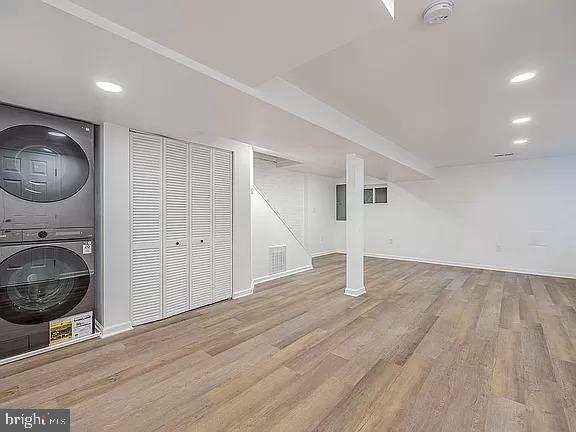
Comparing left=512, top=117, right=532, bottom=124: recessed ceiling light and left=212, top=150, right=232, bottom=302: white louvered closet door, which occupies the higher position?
left=512, top=117, right=532, bottom=124: recessed ceiling light

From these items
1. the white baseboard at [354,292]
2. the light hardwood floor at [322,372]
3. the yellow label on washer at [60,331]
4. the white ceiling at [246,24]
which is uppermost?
the white ceiling at [246,24]

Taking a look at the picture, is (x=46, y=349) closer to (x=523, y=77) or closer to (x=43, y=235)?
(x=43, y=235)

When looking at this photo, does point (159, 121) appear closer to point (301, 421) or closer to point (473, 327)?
point (301, 421)

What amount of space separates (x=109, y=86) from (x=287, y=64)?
1268 mm

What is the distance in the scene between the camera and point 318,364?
85.2 inches

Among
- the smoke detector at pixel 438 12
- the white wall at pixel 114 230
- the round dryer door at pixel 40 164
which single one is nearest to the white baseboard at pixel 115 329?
the white wall at pixel 114 230

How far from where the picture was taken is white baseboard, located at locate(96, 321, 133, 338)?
8.67 feet

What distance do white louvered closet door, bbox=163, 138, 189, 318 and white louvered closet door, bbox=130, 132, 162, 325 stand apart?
75mm

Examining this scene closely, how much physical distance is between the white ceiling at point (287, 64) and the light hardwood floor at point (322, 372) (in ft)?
6.99

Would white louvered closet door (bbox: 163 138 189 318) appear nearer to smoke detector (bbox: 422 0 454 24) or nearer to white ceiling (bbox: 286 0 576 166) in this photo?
white ceiling (bbox: 286 0 576 166)

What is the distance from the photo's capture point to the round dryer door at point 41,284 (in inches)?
85.6

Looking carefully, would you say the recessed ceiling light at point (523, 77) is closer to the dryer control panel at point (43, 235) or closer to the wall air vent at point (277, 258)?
the wall air vent at point (277, 258)

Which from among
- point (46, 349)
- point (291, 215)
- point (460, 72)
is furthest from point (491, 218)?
point (46, 349)

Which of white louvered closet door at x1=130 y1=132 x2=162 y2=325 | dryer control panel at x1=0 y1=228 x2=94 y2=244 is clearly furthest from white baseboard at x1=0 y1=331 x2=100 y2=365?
dryer control panel at x1=0 y1=228 x2=94 y2=244
